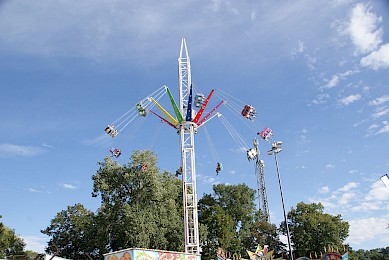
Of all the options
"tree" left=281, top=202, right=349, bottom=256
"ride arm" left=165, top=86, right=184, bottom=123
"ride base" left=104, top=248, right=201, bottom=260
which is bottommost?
"ride base" left=104, top=248, right=201, bottom=260

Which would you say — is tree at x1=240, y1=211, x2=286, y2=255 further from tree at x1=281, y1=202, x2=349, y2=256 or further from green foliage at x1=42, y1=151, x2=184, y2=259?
green foliage at x1=42, y1=151, x2=184, y2=259

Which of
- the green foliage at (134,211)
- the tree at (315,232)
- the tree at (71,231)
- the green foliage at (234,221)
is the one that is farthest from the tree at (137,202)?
the tree at (315,232)

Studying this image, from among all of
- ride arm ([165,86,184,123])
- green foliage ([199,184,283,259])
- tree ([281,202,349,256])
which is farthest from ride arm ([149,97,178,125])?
tree ([281,202,349,256])

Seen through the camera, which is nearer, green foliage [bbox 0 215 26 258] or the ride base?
the ride base

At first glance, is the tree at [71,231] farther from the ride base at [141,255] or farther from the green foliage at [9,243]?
the ride base at [141,255]

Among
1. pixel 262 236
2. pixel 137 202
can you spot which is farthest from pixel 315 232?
pixel 137 202

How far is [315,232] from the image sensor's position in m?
51.7

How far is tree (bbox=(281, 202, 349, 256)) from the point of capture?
167ft

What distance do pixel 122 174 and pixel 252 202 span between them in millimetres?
23993

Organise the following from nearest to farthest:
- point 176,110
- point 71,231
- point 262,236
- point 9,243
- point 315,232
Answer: point 176,110 < point 71,231 < point 9,243 < point 315,232 < point 262,236

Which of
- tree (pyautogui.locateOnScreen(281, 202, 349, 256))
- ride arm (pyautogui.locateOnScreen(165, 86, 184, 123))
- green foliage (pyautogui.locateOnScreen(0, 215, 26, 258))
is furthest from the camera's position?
tree (pyautogui.locateOnScreen(281, 202, 349, 256))

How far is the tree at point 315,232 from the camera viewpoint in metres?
50.9

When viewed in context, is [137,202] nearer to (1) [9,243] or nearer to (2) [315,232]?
(1) [9,243]

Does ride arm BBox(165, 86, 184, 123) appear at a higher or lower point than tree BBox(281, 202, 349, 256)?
higher
